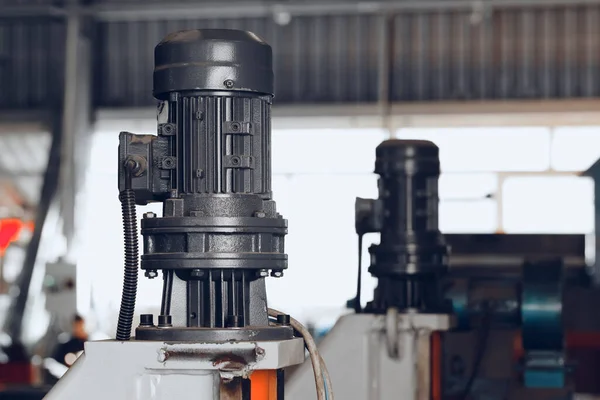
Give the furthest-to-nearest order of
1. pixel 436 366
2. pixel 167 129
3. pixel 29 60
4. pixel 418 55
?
pixel 29 60 → pixel 418 55 → pixel 436 366 → pixel 167 129

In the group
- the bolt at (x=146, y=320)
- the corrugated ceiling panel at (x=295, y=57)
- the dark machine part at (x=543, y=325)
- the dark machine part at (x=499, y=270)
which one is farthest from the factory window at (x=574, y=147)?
the bolt at (x=146, y=320)

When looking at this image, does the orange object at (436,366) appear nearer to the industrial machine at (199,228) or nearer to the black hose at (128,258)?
the industrial machine at (199,228)

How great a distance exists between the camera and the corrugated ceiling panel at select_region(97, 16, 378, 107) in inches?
406

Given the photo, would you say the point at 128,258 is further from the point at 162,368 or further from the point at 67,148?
the point at 67,148

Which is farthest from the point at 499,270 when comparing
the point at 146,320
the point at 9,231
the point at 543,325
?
the point at 9,231

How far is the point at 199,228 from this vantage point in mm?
1613

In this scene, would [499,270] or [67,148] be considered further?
[67,148]

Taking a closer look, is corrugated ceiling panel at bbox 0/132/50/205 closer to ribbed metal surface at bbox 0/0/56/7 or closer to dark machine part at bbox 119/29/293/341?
ribbed metal surface at bbox 0/0/56/7

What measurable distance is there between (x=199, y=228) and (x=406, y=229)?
122cm

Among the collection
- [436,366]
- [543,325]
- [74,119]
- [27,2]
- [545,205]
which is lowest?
[436,366]

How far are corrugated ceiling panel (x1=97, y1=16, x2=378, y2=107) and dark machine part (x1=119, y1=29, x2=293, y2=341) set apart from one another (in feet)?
28.3

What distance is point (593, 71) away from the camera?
996cm

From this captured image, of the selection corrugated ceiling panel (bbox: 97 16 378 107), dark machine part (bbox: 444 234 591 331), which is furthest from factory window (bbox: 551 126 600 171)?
dark machine part (bbox: 444 234 591 331)

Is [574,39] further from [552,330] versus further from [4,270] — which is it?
[552,330]
